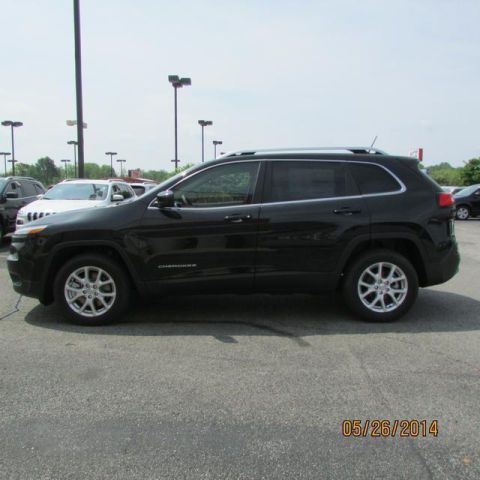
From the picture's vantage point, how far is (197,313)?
5.47 metres

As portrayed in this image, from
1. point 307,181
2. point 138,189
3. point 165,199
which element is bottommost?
point 165,199

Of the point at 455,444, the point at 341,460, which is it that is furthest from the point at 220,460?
the point at 455,444

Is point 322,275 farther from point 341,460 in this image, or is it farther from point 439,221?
point 341,460

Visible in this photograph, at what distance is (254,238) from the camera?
493 centimetres

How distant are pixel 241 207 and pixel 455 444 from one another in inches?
117

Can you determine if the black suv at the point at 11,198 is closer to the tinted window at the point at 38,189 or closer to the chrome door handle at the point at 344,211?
the tinted window at the point at 38,189

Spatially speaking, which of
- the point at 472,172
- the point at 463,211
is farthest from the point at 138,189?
the point at 472,172

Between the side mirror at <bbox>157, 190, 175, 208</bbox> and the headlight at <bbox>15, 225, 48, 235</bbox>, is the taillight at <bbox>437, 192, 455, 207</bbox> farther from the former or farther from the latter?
the headlight at <bbox>15, 225, 48, 235</bbox>

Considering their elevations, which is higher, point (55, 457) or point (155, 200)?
point (155, 200)

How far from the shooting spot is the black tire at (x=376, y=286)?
5047 millimetres

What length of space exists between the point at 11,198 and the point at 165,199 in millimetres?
7849

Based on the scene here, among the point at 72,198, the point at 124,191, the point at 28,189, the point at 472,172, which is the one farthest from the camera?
the point at 472,172

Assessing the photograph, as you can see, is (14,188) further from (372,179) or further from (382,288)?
(382,288)
